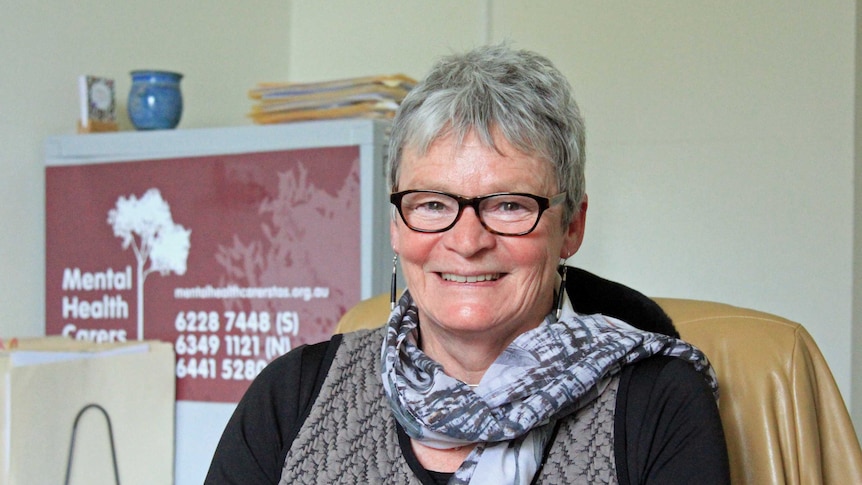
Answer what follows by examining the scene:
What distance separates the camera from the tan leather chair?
1.36 metres

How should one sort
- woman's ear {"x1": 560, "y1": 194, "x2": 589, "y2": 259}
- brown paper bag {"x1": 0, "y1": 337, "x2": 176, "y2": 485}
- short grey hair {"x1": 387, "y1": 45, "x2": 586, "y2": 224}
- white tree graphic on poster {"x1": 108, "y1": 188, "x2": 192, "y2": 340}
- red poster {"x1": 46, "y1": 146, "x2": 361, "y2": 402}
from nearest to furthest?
short grey hair {"x1": 387, "y1": 45, "x2": 586, "y2": 224} < woman's ear {"x1": 560, "y1": 194, "x2": 589, "y2": 259} < brown paper bag {"x1": 0, "y1": 337, "x2": 176, "y2": 485} < red poster {"x1": 46, "y1": 146, "x2": 361, "y2": 402} < white tree graphic on poster {"x1": 108, "y1": 188, "x2": 192, "y2": 340}

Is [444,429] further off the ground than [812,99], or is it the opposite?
[812,99]

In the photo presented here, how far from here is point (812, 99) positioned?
2.85 meters

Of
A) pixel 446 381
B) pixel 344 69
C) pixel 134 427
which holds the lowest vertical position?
pixel 134 427

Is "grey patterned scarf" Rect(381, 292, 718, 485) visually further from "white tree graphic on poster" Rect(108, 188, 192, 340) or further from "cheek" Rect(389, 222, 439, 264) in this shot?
"white tree graphic on poster" Rect(108, 188, 192, 340)

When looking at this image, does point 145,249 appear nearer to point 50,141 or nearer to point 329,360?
point 50,141

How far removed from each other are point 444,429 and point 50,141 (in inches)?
59.2

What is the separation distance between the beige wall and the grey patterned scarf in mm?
1556

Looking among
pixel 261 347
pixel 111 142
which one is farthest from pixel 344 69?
pixel 261 347

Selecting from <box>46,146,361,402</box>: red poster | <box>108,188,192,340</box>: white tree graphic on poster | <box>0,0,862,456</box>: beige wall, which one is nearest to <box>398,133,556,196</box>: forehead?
<box>46,146,361,402</box>: red poster

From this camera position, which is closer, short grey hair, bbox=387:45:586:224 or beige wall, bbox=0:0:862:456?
short grey hair, bbox=387:45:586:224

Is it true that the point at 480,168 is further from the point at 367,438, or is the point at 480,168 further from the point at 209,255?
the point at 209,255

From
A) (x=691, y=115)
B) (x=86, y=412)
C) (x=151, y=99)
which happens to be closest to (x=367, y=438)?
(x=86, y=412)

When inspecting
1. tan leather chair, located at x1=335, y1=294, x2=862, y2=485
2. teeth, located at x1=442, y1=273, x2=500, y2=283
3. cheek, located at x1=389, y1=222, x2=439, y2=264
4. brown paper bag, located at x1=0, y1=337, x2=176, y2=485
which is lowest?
brown paper bag, located at x1=0, y1=337, x2=176, y2=485
